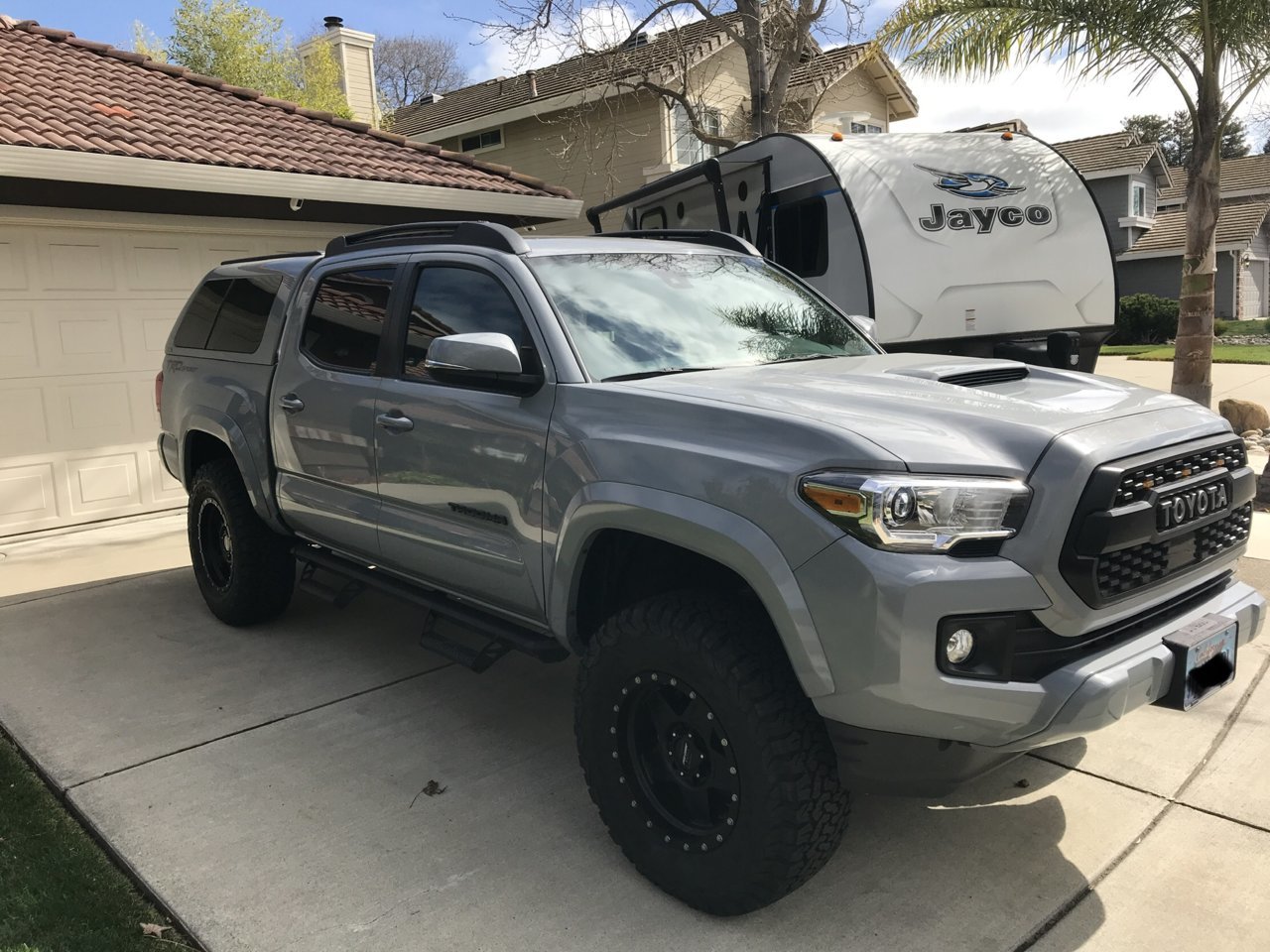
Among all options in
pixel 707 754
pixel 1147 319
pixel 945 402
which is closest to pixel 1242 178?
pixel 1147 319

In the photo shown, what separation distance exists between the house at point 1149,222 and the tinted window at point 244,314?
29.7m

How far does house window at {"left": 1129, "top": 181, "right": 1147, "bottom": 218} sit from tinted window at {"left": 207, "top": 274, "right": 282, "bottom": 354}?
31897mm

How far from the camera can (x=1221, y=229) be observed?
107 ft

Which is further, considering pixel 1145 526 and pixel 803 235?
pixel 803 235

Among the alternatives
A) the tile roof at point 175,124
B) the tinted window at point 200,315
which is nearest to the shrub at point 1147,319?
the tile roof at point 175,124

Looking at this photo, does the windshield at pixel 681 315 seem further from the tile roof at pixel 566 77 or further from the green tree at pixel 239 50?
the green tree at pixel 239 50

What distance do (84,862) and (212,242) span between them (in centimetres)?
723

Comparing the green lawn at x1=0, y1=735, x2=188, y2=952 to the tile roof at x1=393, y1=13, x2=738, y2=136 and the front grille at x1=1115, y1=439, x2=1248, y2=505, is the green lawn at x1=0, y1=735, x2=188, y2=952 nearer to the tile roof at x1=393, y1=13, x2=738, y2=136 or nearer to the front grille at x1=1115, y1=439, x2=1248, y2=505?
the front grille at x1=1115, y1=439, x2=1248, y2=505

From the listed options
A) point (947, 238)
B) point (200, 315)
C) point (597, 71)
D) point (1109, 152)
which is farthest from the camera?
point (1109, 152)

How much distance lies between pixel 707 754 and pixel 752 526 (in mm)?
692

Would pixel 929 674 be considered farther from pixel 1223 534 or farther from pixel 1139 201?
pixel 1139 201

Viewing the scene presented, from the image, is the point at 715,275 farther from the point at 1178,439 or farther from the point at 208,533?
the point at 208,533

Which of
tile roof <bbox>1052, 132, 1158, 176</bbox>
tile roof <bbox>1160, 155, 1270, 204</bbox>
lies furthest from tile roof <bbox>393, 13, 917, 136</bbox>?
tile roof <bbox>1160, 155, 1270, 204</bbox>

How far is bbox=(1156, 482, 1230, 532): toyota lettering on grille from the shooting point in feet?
9.09
